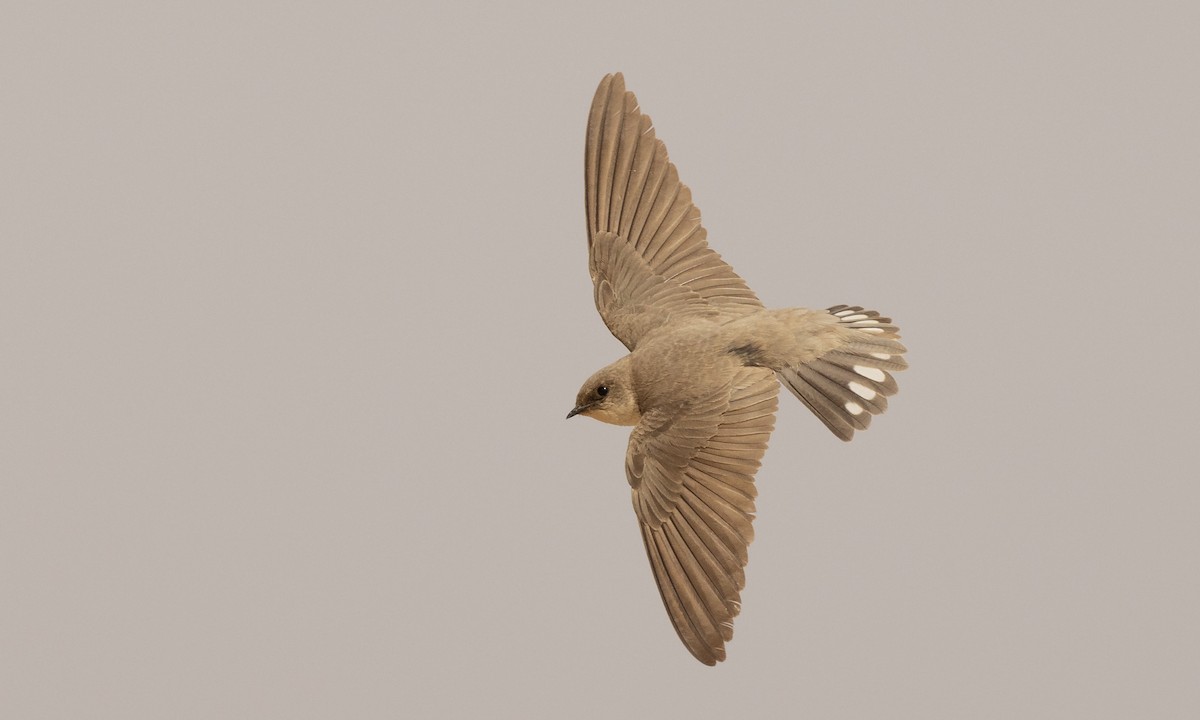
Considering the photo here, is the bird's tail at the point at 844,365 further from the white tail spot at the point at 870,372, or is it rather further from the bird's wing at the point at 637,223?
the bird's wing at the point at 637,223

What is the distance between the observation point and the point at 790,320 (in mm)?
8773

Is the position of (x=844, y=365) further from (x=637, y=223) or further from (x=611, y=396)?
(x=637, y=223)

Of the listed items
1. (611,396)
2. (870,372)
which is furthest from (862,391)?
(611,396)

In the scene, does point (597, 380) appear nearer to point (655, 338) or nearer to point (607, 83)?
point (655, 338)

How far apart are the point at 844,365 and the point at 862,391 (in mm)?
177

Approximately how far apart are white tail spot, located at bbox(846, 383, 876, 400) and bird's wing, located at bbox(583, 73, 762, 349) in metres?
1.20

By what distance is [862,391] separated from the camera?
843 centimetres

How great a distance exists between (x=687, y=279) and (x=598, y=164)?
86 centimetres

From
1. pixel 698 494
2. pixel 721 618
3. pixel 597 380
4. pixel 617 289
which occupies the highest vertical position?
pixel 617 289

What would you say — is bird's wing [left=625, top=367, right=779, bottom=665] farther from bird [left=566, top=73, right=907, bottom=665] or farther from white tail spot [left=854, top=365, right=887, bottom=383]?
white tail spot [left=854, top=365, right=887, bottom=383]

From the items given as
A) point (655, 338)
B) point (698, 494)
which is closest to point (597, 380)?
point (655, 338)

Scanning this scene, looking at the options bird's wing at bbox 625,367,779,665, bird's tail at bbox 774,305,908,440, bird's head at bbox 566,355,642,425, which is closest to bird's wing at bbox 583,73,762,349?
bird's head at bbox 566,355,642,425

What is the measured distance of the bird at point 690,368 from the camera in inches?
322

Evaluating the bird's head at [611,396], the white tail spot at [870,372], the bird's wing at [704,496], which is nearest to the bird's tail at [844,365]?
the white tail spot at [870,372]
